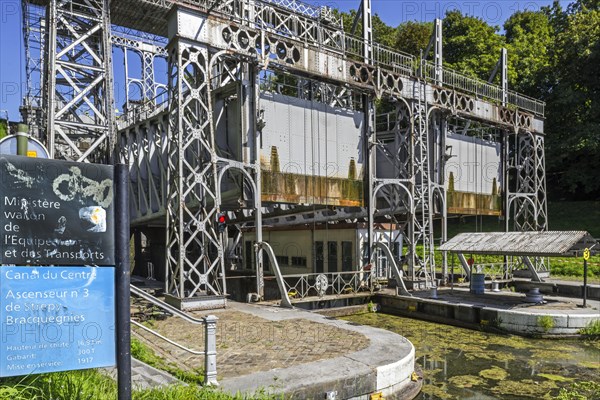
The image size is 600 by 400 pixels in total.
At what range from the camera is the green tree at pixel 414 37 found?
5000 centimetres

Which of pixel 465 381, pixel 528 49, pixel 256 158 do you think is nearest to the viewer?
pixel 465 381

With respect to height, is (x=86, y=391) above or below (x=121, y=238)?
below

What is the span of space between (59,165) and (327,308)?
1489 cm

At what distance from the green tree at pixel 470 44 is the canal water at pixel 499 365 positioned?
32.8 meters

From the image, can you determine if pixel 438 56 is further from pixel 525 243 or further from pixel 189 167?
pixel 189 167

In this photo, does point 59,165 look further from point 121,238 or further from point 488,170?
point 488,170

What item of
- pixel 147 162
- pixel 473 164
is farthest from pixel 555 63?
pixel 147 162

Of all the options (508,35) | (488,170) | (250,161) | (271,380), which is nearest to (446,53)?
(508,35)

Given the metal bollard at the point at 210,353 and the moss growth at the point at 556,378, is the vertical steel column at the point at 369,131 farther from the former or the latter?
the metal bollard at the point at 210,353

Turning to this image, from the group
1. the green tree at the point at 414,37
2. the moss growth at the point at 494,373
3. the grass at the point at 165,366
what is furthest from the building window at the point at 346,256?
the green tree at the point at 414,37

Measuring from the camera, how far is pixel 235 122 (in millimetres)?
17812

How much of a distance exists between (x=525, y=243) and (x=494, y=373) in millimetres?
8284

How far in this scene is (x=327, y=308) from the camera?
18484 mm

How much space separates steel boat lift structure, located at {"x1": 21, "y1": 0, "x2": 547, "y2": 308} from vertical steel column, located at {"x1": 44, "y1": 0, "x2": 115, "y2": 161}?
8 cm
